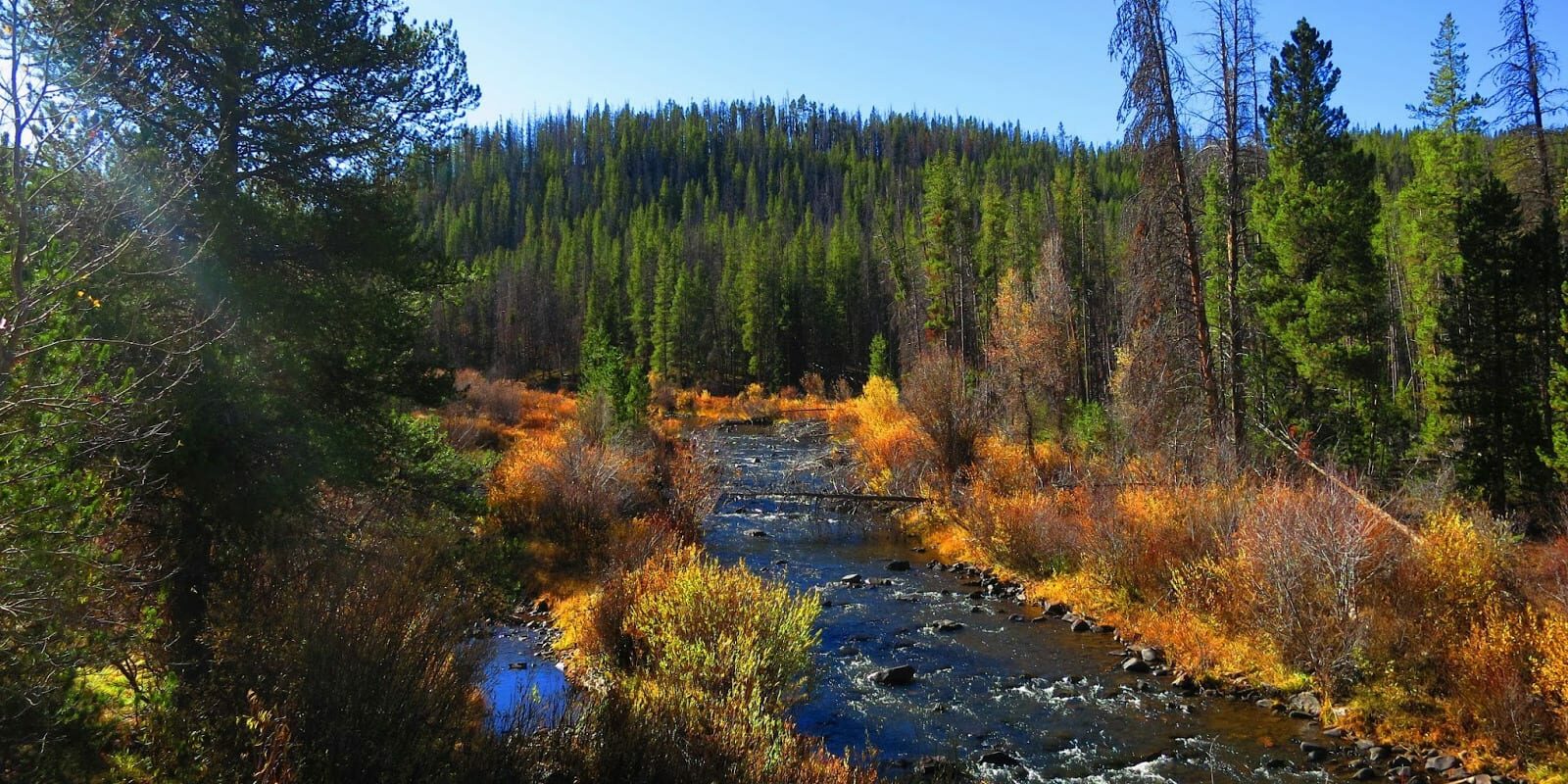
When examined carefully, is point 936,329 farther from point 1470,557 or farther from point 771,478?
point 1470,557

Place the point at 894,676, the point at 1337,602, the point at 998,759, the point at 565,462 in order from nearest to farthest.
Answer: the point at 998,759 → the point at 1337,602 → the point at 894,676 → the point at 565,462

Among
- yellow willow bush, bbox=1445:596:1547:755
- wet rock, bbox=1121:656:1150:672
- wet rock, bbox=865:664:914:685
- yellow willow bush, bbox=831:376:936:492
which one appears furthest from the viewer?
yellow willow bush, bbox=831:376:936:492

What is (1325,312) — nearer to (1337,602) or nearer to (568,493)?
(1337,602)

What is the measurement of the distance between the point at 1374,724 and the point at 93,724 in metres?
13.1

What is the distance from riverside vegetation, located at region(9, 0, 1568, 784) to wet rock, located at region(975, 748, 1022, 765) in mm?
2381

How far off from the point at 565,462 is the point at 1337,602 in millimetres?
15608

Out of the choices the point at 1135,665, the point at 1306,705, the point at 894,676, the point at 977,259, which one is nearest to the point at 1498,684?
the point at 1306,705

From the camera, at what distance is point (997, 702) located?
468 inches

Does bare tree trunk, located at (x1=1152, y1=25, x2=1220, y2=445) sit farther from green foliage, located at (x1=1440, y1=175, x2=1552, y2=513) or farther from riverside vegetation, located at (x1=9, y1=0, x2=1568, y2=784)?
green foliage, located at (x1=1440, y1=175, x2=1552, y2=513)

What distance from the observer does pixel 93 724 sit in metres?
5.16

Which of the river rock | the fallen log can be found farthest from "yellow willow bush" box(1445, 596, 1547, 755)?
the fallen log

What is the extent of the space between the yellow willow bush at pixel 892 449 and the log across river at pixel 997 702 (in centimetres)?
589

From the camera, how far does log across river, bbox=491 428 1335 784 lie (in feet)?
32.7

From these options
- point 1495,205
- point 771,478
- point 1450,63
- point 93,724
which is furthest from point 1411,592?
point 1450,63
